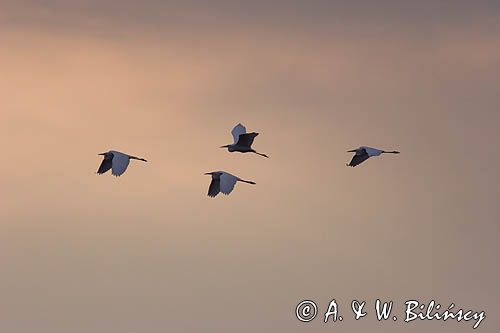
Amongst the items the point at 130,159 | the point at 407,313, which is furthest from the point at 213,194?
the point at 407,313

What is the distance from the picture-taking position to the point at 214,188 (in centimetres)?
9600

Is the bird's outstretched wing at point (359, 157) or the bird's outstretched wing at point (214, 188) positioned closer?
the bird's outstretched wing at point (214, 188)

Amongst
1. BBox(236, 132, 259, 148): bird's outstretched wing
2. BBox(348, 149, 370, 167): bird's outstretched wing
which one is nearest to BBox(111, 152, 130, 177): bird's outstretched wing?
BBox(236, 132, 259, 148): bird's outstretched wing

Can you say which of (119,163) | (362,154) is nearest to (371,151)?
(362,154)

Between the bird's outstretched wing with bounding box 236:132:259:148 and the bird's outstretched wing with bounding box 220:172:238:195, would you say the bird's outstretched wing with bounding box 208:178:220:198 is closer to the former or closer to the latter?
the bird's outstretched wing with bounding box 220:172:238:195

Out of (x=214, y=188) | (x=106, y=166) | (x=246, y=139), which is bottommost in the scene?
(x=214, y=188)

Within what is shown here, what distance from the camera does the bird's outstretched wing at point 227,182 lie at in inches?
3752

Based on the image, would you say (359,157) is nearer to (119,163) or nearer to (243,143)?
(243,143)

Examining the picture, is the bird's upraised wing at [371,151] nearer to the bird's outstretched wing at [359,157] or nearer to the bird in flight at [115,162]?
the bird's outstretched wing at [359,157]

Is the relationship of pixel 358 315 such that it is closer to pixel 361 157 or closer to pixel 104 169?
pixel 361 157

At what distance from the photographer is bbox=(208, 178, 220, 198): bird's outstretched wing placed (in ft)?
313

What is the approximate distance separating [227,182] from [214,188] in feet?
2.26

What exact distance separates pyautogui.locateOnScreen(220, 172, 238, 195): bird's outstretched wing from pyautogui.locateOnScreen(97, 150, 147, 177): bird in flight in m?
4.37

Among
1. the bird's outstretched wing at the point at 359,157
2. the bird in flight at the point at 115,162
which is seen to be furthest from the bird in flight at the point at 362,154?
the bird in flight at the point at 115,162
